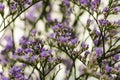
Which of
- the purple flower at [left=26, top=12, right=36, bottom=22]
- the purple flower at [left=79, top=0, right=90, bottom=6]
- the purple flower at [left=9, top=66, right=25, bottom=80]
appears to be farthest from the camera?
the purple flower at [left=26, top=12, right=36, bottom=22]

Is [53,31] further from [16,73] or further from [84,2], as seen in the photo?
[16,73]

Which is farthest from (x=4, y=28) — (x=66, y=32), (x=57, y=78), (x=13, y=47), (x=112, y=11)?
(x=112, y=11)

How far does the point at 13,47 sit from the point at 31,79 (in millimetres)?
248

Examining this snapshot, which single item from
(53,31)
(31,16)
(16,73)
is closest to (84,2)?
(53,31)

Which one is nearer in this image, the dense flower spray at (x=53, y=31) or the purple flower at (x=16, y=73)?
the purple flower at (x=16, y=73)

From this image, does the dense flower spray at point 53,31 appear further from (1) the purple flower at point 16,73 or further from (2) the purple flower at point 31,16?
(1) the purple flower at point 16,73

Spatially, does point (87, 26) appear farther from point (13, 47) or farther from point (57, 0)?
point (13, 47)

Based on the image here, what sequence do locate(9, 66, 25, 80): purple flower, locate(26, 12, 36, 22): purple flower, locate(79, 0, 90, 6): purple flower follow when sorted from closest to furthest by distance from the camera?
locate(9, 66, 25, 80): purple flower < locate(79, 0, 90, 6): purple flower < locate(26, 12, 36, 22): purple flower

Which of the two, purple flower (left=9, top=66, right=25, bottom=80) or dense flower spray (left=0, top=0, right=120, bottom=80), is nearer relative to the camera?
purple flower (left=9, top=66, right=25, bottom=80)

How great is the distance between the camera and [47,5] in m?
2.24

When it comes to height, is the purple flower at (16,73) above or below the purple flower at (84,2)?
below

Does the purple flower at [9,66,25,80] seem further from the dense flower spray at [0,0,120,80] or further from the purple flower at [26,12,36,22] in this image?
the purple flower at [26,12,36,22]

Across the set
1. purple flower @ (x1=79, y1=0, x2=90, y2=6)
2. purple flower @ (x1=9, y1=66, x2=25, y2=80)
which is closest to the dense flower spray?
purple flower @ (x1=79, y1=0, x2=90, y2=6)

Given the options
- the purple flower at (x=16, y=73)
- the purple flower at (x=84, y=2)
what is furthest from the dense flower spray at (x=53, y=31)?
the purple flower at (x=16, y=73)
